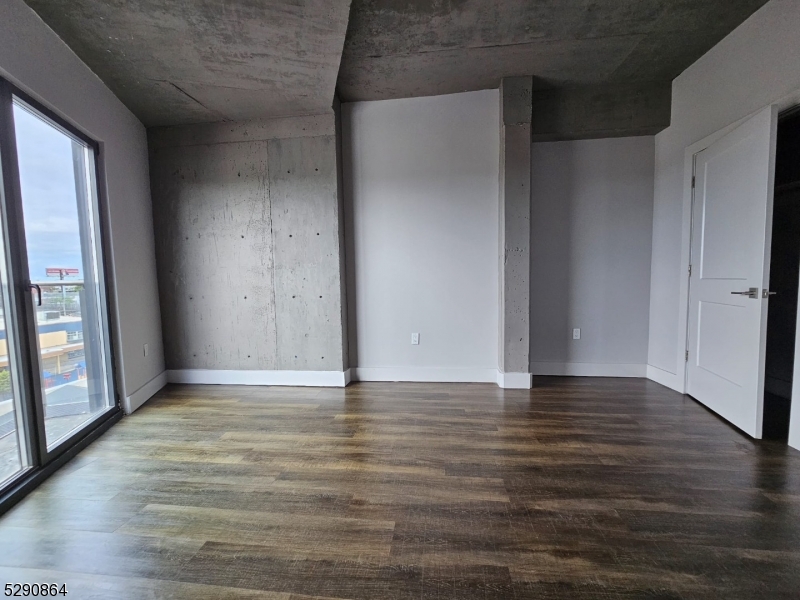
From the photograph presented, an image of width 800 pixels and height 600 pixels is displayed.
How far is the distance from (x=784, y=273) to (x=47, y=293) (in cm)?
552

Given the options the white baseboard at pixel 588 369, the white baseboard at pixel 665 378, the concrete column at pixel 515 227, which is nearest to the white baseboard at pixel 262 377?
the concrete column at pixel 515 227

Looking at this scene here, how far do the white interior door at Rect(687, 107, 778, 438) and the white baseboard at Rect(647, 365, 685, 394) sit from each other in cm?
12

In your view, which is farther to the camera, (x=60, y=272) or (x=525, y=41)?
(x=525, y=41)

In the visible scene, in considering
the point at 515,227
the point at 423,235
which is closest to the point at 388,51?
the point at 423,235

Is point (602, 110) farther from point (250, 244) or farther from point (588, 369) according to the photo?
point (250, 244)

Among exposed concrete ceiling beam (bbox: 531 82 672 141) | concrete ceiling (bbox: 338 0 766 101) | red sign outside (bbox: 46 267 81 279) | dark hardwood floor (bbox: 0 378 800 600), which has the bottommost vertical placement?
dark hardwood floor (bbox: 0 378 800 600)

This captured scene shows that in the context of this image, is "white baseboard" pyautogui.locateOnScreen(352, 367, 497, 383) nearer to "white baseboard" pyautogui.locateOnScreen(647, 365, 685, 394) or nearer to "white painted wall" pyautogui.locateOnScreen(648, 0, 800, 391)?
"white baseboard" pyautogui.locateOnScreen(647, 365, 685, 394)

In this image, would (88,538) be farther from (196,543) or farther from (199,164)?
(199,164)

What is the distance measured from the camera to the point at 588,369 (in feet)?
11.4

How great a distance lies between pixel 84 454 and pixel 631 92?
5.28 meters

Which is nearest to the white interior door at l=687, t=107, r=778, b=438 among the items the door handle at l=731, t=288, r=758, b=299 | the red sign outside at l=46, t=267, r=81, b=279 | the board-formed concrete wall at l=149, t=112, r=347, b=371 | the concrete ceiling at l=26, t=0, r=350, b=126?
the door handle at l=731, t=288, r=758, b=299

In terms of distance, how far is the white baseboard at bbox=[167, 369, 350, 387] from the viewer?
11.0 feet

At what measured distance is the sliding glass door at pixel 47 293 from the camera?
1845 millimetres

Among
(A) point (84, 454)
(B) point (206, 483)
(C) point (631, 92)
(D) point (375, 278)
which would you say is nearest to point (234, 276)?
(D) point (375, 278)
